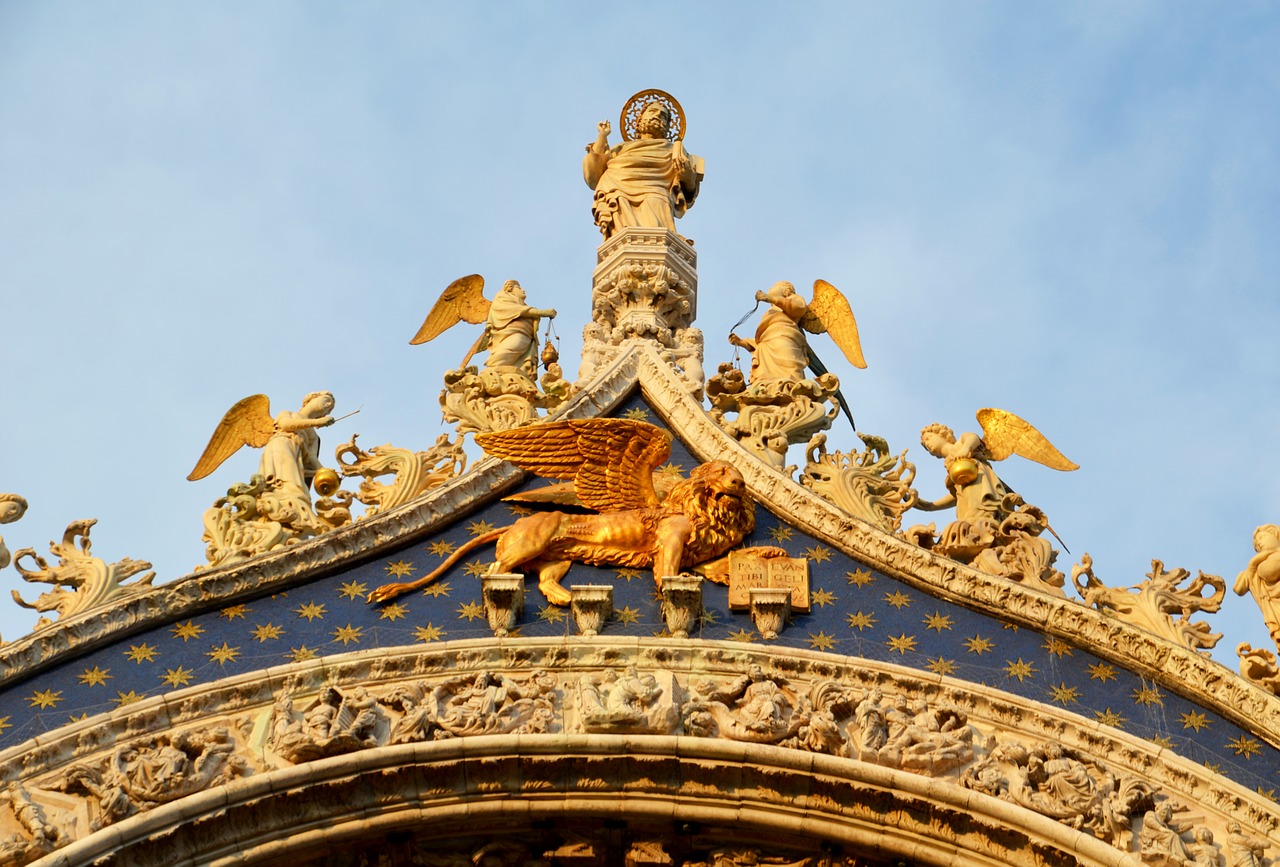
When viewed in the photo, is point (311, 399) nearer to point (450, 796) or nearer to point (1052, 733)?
point (450, 796)

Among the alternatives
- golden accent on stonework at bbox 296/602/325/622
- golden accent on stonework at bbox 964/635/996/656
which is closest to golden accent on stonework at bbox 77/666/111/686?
golden accent on stonework at bbox 296/602/325/622

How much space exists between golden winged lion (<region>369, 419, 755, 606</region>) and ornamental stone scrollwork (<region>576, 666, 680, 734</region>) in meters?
0.86

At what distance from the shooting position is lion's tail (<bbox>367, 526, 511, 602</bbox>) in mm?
14672

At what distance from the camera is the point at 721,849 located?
44.3 ft

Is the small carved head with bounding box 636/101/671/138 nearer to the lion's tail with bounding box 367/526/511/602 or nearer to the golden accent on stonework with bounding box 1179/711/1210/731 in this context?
the lion's tail with bounding box 367/526/511/602

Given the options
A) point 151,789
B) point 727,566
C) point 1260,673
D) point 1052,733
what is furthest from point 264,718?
point 1260,673

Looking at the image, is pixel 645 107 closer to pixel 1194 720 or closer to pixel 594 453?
pixel 594 453

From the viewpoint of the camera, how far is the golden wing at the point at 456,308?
58.3 feet

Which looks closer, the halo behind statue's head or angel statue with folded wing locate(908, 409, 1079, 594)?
angel statue with folded wing locate(908, 409, 1079, 594)

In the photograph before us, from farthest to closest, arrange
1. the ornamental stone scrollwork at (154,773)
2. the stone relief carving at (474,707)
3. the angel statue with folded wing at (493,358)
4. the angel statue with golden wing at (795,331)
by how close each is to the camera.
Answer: the angel statue with golden wing at (795,331)
the angel statue with folded wing at (493,358)
the stone relief carving at (474,707)
the ornamental stone scrollwork at (154,773)

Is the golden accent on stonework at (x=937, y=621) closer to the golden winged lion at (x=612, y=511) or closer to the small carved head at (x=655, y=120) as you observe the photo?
the golden winged lion at (x=612, y=511)

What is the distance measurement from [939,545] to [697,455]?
174cm

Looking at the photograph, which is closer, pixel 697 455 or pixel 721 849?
pixel 721 849

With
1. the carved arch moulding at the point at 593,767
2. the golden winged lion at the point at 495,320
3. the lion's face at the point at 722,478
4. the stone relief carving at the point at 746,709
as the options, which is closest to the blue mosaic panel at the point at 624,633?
the carved arch moulding at the point at 593,767
